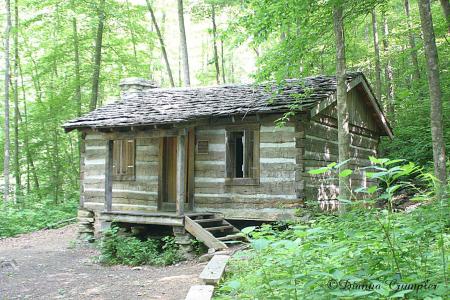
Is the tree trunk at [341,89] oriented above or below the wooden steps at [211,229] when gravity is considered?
above

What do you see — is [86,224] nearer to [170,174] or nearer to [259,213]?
[170,174]

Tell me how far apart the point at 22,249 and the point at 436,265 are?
1317 centimetres

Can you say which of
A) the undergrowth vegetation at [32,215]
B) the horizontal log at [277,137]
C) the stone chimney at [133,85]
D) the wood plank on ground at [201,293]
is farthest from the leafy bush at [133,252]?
the undergrowth vegetation at [32,215]

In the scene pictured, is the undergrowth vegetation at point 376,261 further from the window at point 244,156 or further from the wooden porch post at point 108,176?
the wooden porch post at point 108,176

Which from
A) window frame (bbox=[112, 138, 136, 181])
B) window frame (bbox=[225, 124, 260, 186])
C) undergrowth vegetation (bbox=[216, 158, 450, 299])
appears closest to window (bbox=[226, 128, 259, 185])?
window frame (bbox=[225, 124, 260, 186])

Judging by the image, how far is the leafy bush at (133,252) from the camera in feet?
34.1

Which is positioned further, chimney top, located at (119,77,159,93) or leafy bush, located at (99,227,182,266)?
chimney top, located at (119,77,159,93)

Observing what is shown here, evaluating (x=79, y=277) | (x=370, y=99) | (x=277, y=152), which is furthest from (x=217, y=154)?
(x=370, y=99)

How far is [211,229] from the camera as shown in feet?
35.3

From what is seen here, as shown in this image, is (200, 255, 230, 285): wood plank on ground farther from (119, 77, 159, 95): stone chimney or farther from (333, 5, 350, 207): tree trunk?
(119, 77, 159, 95): stone chimney

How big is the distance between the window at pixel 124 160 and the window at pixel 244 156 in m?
3.34

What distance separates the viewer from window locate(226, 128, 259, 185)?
1156 cm

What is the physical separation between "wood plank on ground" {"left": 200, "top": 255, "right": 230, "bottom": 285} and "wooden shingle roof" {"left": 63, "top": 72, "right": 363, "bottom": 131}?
4.26 m

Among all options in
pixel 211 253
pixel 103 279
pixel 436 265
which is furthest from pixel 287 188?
pixel 436 265
